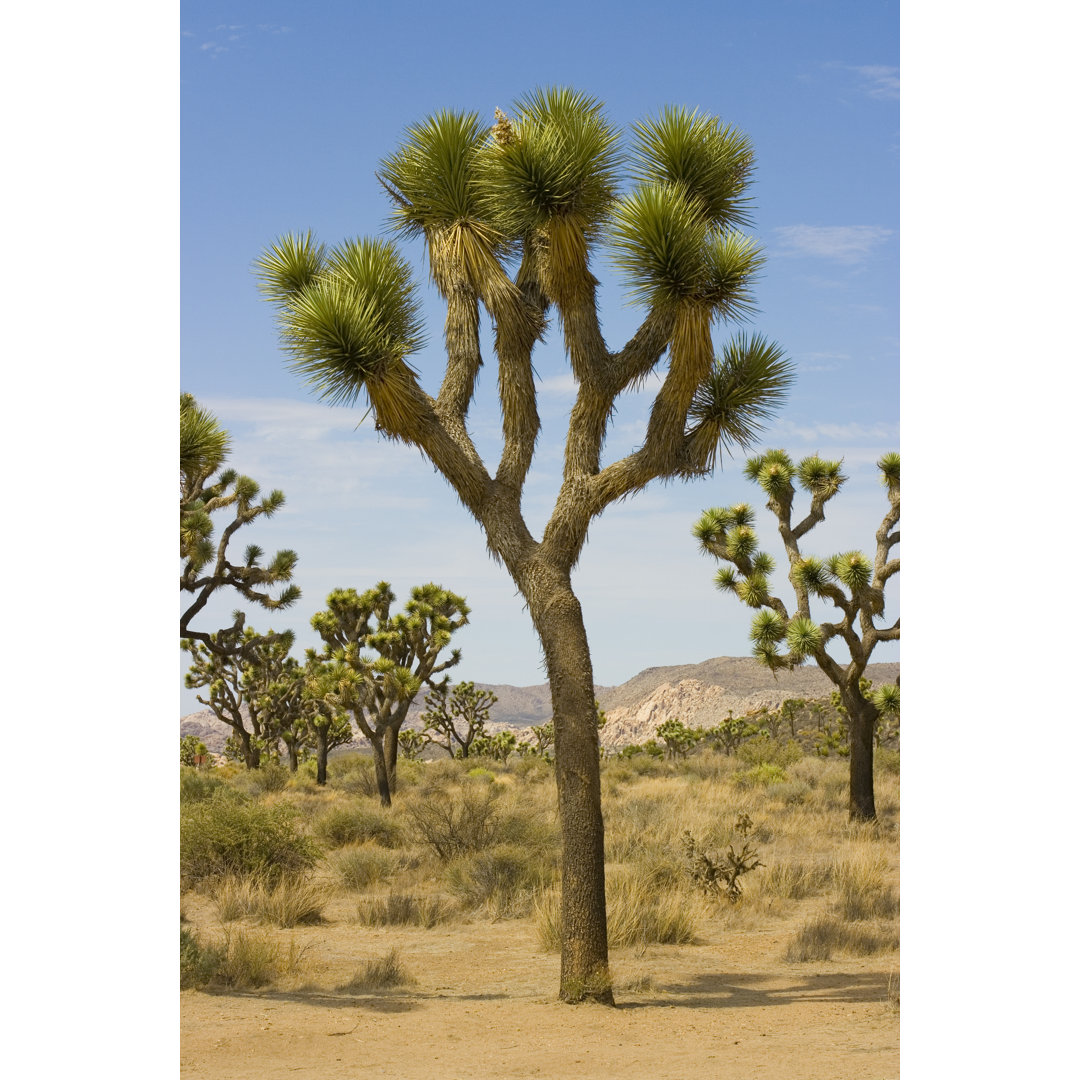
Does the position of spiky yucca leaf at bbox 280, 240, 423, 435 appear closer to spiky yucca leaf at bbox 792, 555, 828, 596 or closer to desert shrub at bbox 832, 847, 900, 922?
desert shrub at bbox 832, 847, 900, 922

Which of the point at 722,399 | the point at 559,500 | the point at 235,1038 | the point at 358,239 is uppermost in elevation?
the point at 358,239

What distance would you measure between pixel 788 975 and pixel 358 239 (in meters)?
7.06

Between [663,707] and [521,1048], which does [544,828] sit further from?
[663,707]

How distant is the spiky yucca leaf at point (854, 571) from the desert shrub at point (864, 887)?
158 inches

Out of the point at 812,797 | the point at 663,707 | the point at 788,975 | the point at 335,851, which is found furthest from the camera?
the point at 663,707

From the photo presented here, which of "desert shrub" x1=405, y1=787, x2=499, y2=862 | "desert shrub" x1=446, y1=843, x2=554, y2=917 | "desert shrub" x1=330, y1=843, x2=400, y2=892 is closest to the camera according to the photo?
"desert shrub" x1=446, y1=843, x2=554, y2=917

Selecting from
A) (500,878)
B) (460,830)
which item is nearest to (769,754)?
(460,830)

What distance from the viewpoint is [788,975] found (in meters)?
9.24

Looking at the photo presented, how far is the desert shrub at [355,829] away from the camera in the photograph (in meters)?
16.7

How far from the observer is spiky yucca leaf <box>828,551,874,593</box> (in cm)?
1620

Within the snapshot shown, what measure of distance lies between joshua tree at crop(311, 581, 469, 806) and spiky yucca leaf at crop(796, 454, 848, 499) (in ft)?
28.6

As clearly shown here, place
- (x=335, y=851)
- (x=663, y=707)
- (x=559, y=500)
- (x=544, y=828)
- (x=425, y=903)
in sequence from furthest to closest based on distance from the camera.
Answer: (x=663, y=707) < (x=335, y=851) < (x=544, y=828) < (x=425, y=903) < (x=559, y=500)

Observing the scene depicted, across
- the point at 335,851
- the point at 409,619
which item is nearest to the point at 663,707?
the point at 409,619

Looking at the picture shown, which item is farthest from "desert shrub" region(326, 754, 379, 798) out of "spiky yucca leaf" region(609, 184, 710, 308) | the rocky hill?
the rocky hill
